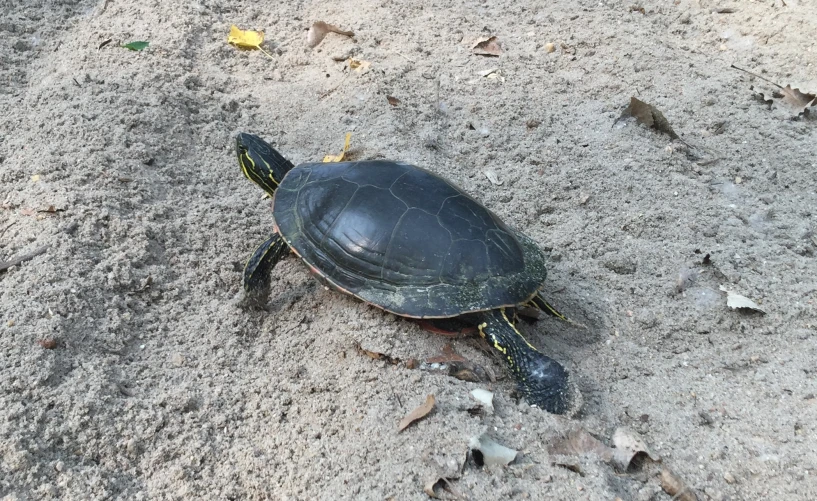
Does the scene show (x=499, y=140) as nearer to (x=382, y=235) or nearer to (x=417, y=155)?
(x=417, y=155)

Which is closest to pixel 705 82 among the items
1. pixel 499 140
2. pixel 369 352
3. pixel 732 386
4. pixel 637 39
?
pixel 637 39

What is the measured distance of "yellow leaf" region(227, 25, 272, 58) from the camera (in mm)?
5035

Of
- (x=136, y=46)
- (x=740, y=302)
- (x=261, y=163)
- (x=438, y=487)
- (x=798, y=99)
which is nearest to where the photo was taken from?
(x=438, y=487)

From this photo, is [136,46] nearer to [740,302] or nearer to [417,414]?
[417,414]

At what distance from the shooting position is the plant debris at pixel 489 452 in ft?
7.20

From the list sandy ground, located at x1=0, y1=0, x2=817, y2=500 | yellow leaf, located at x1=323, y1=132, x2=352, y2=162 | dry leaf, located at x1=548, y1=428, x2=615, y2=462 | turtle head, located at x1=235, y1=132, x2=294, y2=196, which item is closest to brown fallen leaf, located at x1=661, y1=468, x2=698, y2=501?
sandy ground, located at x1=0, y1=0, x2=817, y2=500

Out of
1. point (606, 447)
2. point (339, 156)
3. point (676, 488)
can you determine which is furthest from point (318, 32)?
point (676, 488)

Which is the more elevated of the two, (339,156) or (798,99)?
(798,99)

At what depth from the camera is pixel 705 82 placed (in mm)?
4590

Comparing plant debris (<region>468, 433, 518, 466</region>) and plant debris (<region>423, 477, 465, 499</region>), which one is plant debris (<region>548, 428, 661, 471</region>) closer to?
plant debris (<region>468, 433, 518, 466</region>)

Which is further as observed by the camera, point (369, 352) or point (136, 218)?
point (136, 218)

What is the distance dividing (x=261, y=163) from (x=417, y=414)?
186 centimetres

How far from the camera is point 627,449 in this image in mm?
2301

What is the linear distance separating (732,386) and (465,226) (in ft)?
4.80
